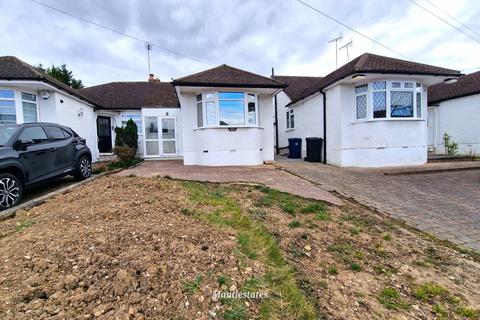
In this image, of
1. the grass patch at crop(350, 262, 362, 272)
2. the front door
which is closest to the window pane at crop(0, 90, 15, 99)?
the front door

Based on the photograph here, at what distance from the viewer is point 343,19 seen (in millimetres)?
13234

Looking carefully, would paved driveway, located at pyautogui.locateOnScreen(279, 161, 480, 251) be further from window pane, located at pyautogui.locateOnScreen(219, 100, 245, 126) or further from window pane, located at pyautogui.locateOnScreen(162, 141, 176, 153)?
window pane, located at pyautogui.locateOnScreen(162, 141, 176, 153)

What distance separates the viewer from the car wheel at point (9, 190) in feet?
16.1

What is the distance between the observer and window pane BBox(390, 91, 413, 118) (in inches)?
437

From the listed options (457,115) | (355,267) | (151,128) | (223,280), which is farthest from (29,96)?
(457,115)

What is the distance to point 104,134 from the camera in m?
15.9

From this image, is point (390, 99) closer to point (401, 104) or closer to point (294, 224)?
point (401, 104)

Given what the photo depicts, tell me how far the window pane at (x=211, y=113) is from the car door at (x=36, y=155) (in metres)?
6.11

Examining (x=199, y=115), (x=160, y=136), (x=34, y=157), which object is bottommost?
(x=34, y=157)

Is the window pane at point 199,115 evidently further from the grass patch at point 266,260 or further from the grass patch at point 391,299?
the grass patch at point 391,299

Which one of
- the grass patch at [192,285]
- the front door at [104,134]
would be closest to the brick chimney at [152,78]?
the front door at [104,134]

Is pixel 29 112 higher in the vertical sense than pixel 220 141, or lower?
higher

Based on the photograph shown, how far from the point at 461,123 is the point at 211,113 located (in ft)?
50.5

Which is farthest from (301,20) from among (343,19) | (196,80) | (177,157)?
(177,157)
